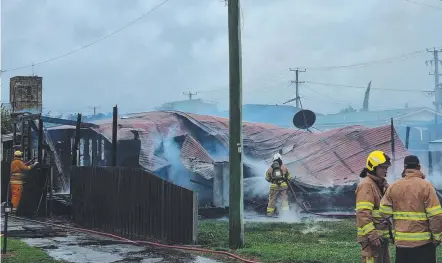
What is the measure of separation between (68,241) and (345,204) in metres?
8.74

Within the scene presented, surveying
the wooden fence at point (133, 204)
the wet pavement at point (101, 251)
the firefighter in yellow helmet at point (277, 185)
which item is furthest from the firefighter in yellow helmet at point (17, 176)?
the firefighter in yellow helmet at point (277, 185)

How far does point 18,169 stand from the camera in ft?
48.0

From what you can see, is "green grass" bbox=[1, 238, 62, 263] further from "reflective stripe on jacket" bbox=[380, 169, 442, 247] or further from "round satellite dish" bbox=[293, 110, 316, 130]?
"round satellite dish" bbox=[293, 110, 316, 130]

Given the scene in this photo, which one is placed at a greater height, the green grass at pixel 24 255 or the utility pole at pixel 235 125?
the utility pole at pixel 235 125

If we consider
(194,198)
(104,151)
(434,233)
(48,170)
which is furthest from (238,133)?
(104,151)

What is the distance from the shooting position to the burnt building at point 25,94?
2705 centimetres

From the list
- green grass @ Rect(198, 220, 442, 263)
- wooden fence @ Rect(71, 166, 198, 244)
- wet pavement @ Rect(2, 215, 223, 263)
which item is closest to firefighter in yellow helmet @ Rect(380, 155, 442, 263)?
green grass @ Rect(198, 220, 442, 263)

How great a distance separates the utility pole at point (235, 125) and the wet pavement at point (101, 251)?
1.07 meters

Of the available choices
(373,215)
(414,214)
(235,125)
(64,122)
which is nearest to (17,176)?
(64,122)

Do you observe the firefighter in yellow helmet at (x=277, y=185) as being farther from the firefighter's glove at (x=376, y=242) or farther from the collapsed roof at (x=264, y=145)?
the firefighter's glove at (x=376, y=242)

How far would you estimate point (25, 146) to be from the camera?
1770 centimetres

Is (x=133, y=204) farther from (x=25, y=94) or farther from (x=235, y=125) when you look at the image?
(x=25, y=94)

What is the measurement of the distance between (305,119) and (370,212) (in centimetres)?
1359

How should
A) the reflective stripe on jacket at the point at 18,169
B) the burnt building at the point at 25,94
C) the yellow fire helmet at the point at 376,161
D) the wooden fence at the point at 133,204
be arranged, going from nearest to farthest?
1. the yellow fire helmet at the point at 376,161
2. the wooden fence at the point at 133,204
3. the reflective stripe on jacket at the point at 18,169
4. the burnt building at the point at 25,94
